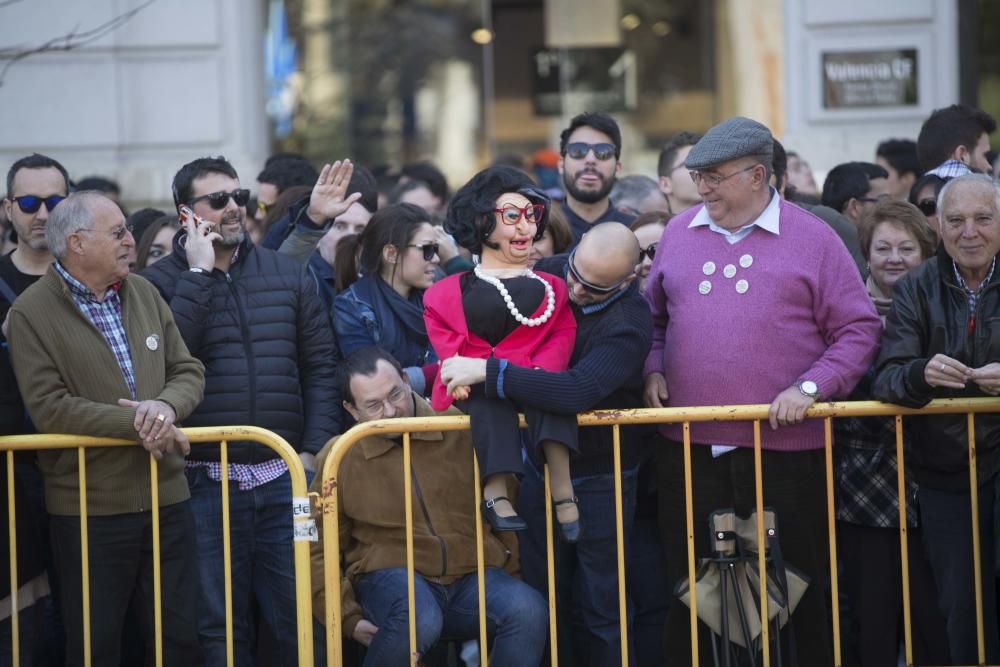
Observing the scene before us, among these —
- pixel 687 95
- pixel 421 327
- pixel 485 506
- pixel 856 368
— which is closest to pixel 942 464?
pixel 856 368

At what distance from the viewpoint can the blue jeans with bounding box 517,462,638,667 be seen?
546 cm

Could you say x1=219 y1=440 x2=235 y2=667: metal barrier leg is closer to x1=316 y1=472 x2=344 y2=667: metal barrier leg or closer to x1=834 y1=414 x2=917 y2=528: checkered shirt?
x1=316 y1=472 x2=344 y2=667: metal barrier leg

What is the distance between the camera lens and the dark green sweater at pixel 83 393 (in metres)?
5.22

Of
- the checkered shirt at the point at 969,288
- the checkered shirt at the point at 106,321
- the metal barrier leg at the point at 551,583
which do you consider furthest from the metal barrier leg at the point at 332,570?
the checkered shirt at the point at 969,288

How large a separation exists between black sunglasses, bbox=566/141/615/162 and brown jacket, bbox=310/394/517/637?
228 centimetres

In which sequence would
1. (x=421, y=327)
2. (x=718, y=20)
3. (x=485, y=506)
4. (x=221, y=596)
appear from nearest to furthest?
1. (x=485, y=506)
2. (x=221, y=596)
3. (x=421, y=327)
4. (x=718, y=20)

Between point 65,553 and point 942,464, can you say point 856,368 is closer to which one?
point 942,464

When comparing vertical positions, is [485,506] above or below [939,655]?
above

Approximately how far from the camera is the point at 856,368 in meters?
5.24

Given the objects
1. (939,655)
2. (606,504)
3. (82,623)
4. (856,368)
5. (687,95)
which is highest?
(687,95)

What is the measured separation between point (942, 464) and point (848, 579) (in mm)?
822

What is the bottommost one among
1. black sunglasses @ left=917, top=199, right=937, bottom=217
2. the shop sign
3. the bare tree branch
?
black sunglasses @ left=917, top=199, right=937, bottom=217

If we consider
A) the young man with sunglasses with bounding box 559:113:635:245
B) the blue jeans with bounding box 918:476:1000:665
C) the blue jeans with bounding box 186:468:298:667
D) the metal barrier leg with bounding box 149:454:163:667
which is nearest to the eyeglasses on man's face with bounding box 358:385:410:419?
the blue jeans with bounding box 186:468:298:667

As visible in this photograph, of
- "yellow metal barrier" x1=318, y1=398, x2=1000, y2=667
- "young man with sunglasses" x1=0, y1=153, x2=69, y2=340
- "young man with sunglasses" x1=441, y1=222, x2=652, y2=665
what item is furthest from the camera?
"young man with sunglasses" x1=0, y1=153, x2=69, y2=340
